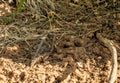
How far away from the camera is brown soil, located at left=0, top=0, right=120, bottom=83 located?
1578mm

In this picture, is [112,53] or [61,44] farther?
[61,44]

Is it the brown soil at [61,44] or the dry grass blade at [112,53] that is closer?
the dry grass blade at [112,53]

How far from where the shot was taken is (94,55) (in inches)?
66.3

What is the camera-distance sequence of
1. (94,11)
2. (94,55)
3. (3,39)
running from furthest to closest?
1. (94,11)
2. (3,39)
3. (94,55)

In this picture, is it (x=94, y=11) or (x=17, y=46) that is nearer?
(x=17, y=46)

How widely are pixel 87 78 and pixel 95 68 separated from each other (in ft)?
0.27

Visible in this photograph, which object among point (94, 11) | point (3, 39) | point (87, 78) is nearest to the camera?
point (87, 78)

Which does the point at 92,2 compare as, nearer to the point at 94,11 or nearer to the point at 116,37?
the point at 94,11

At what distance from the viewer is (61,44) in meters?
1.75

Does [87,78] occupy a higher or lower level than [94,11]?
lower

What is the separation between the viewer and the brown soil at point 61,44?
1.58 meters

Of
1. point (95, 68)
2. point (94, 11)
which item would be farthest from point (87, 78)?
point (94, 11)

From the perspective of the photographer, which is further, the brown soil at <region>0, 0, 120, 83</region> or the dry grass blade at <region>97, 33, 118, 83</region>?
the brown soil at <region>0, 0, 120, 83</region>

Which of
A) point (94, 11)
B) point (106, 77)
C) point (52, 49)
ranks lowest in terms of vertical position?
point (106, 77)
